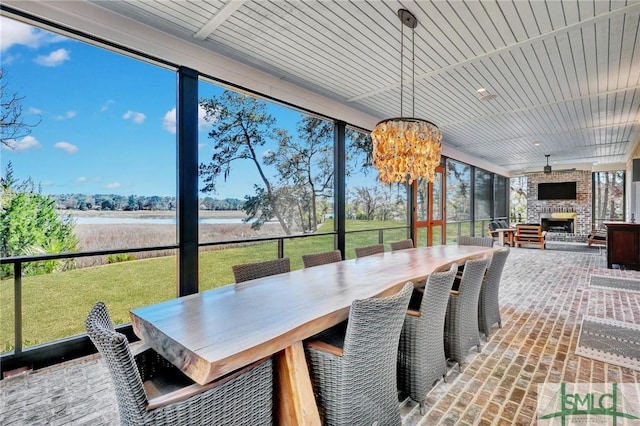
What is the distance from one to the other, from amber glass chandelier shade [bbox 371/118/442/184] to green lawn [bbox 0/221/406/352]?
7.46 feet

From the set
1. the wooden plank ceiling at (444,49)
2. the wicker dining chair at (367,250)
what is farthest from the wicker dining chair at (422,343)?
the wooden plank ceiling at (444,49)

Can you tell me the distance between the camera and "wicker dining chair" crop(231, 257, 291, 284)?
2.39 meters

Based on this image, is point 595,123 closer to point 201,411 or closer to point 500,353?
point 500,353

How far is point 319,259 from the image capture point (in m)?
3.07

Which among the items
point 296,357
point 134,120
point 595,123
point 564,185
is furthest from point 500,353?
point 564,185

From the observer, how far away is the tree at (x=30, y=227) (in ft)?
8.03

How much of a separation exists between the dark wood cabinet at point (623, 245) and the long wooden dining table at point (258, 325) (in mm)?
6729

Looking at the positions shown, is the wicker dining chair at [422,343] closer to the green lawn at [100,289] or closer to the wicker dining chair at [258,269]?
the wicker dining chair at [258,269]

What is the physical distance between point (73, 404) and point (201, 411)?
144 cm

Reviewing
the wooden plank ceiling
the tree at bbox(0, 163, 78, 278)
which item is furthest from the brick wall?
the tree at bbox(0, 163, 78, 278)

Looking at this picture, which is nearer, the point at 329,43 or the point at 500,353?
the point at 500,353

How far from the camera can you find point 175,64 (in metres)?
3.04
